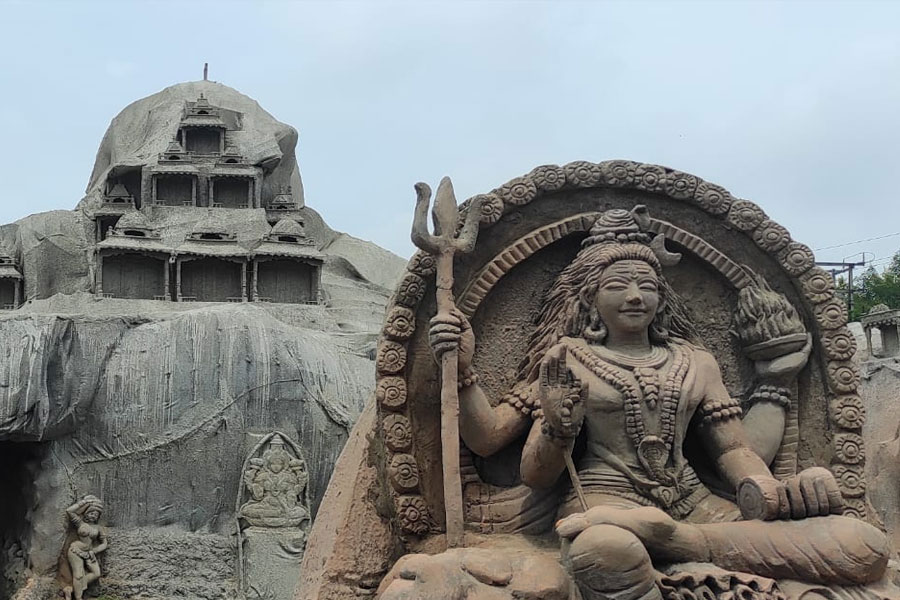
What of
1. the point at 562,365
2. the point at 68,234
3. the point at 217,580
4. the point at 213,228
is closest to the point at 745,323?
the point at 562,365

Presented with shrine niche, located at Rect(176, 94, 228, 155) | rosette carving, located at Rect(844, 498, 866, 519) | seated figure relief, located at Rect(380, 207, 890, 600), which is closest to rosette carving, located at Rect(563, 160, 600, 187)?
seated figure relief, located at Rect(380, 207, 890, 600)

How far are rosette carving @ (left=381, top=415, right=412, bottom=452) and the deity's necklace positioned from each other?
0.86m

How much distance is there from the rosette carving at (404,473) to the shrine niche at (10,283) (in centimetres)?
1685

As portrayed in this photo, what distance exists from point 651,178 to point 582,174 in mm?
340

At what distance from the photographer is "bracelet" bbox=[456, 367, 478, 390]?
538 centimetres

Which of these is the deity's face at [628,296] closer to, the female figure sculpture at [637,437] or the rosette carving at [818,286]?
the female figure sculpture at [637,437]

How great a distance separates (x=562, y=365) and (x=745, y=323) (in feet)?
4.58

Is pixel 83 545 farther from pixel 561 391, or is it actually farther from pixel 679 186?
pixel 561 391

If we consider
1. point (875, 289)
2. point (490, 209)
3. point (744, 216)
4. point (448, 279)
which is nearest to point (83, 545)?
point (490, 209)

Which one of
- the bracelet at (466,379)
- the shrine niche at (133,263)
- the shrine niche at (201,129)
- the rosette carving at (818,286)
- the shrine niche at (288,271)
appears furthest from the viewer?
the shrine niche at (201,129)

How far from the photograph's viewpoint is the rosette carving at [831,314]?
5.87m

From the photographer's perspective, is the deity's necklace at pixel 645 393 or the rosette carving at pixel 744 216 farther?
the rosette carving at pixel 744 216

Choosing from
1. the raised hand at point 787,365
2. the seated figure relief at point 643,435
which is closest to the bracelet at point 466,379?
the seated figure relief at point 643,435

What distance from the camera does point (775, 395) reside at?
5.90m
